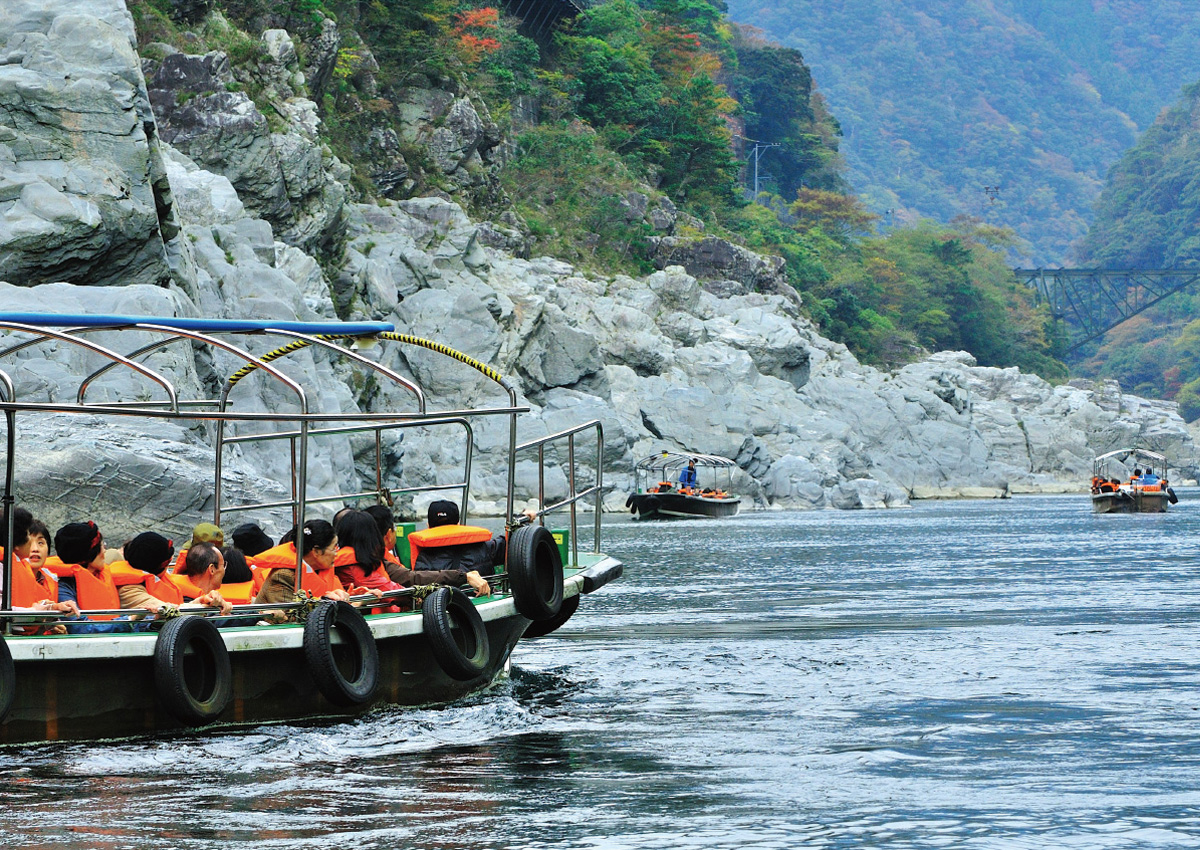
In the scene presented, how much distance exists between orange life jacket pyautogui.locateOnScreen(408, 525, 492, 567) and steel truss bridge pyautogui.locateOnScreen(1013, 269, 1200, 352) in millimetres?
112885

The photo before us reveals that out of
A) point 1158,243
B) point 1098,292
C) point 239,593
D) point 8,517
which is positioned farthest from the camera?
point 1158,243

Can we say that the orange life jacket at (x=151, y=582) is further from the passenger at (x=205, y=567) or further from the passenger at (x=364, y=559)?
the passenger at (x=364, y=559)

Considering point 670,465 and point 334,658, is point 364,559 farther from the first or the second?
point 670,465

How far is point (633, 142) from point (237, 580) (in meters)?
66.5

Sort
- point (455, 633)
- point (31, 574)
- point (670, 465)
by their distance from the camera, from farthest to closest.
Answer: point (670, 465)
point (455, 633)
point (31, 574)

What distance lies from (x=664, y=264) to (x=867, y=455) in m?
14.0

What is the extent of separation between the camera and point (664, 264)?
69750mm

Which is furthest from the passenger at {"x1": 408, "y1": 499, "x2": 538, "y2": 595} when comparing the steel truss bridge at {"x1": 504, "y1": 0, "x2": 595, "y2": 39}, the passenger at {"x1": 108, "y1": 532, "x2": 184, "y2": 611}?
the steel truss bridge at {"x1": 504, "y1": 0, "x2": 595, "y2": 39}

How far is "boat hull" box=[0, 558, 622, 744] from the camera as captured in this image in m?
9.21

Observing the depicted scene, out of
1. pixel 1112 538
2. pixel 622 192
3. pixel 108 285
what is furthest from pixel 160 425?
pixel 622 192

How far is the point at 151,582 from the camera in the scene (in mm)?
10672

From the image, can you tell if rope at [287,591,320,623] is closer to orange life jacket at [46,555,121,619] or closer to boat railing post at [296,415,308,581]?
boat railing post at [296,415,308,581]

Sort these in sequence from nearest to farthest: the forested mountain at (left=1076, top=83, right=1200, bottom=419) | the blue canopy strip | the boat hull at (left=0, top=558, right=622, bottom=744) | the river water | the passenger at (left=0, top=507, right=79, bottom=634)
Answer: the river water → the boat hull at (left=0, top=558, right=622, bottom=744) → the passenger at (left=0, top=507, right=79, bottom=634) → the blue canopy strip → the forested mountain at (left=1076, top=83, right=1200, bottom=419)

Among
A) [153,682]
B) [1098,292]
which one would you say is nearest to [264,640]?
[153,682]
